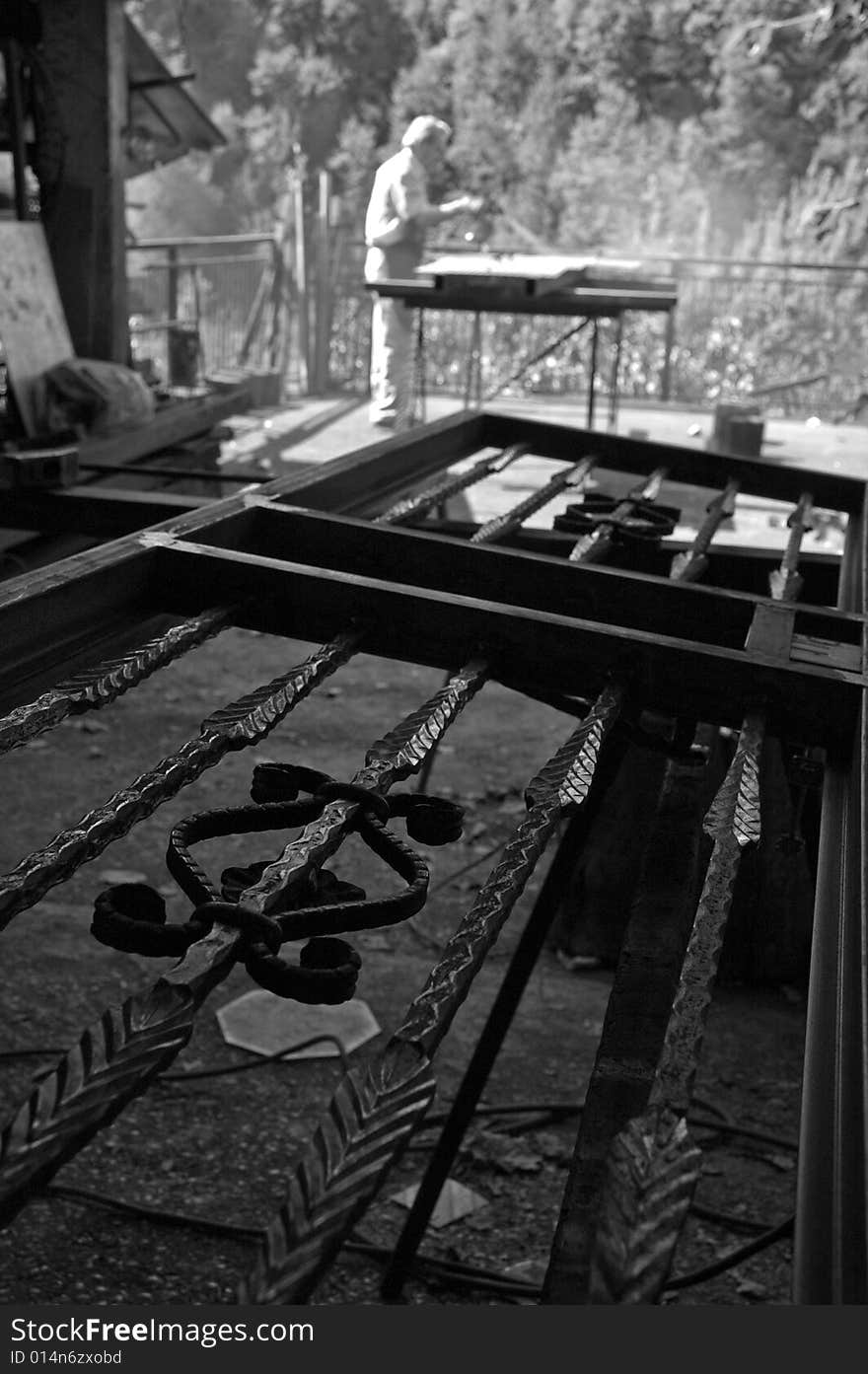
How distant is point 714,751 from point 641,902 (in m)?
2.27

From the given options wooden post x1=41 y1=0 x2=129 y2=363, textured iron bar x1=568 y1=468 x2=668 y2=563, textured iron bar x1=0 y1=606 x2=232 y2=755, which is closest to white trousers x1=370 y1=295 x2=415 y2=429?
wooden post x1=41 y1=0 x2=129 y2=363

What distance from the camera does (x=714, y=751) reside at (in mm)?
4109

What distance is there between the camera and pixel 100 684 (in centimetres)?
153

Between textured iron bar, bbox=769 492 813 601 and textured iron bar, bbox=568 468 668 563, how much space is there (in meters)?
0.28

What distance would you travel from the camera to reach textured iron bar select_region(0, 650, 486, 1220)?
0.85m

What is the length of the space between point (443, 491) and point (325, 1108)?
1.61 m

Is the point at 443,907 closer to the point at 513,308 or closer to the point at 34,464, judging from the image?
the point at 34,464

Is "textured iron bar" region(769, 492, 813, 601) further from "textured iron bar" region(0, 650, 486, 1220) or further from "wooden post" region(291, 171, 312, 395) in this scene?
"wooden post" region(291, 171, 312, 395)

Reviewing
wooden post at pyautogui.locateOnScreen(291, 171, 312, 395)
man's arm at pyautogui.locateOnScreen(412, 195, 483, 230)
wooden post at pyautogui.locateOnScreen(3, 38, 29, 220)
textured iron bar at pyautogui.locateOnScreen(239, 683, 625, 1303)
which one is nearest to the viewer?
textured iron bar at pyautogui.locateOnScreen(239, 683, 625, 1303)

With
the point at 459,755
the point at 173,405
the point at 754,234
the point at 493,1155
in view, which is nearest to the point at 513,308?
the point at 173,405

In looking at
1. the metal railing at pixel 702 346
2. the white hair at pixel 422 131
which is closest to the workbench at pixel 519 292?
the white hair at pixel 422 131

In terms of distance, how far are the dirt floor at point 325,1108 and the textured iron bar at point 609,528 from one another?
1.34 meters

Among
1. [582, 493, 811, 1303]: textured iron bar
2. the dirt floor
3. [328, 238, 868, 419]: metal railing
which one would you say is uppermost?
[582, 493, 811, 1303]: textured iron bar

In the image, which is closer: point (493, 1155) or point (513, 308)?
point (493, 1155)
